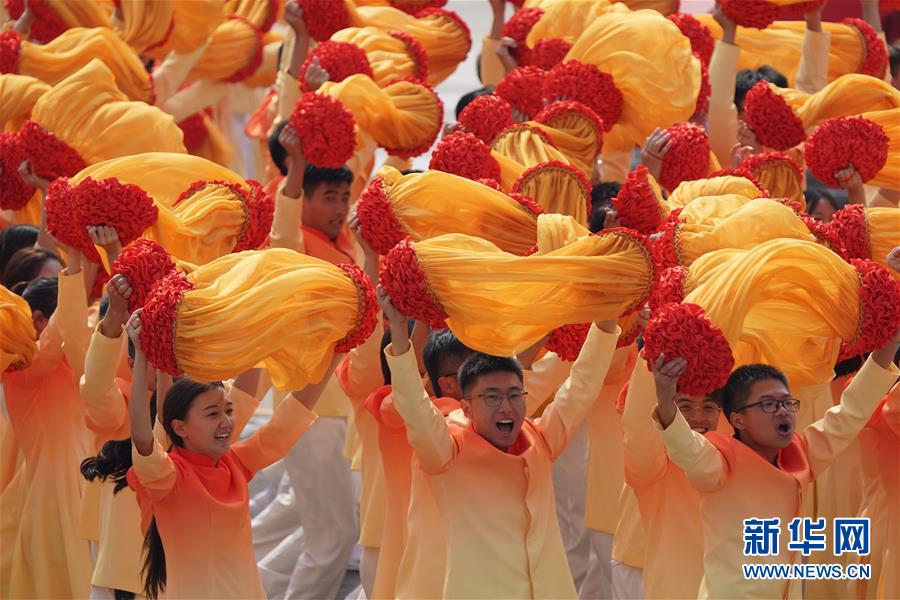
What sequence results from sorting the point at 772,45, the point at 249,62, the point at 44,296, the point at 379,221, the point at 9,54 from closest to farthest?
the point at 379,221 → the point at 44,296 → the point at 9,54 → the point at 772,45 → the point at 249,62

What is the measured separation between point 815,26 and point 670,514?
2.53m

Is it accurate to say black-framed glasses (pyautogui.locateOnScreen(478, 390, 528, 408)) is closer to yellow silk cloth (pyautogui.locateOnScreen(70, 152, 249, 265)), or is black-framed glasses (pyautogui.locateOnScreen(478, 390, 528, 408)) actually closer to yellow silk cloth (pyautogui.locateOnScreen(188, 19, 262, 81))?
yellow silk cloth (pyautogui.locateOnScreen(70, 152, 249, 265))

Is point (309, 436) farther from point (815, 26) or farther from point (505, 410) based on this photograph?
point (815, 26)

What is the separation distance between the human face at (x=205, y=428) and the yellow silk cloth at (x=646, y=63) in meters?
2.24

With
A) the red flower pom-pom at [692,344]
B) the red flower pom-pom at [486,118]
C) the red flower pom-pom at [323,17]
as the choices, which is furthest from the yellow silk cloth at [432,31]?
the red flower pom-pom at [692,344]

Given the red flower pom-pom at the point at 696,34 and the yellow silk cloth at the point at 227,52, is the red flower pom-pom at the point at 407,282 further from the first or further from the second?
the yellow silk cloth at the point at 227,52

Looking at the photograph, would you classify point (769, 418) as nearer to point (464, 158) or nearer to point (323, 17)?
point (464, 158)

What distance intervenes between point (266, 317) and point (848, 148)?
7.10 feet

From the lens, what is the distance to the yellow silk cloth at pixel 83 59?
6543 millimetres

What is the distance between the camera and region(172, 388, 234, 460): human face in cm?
454

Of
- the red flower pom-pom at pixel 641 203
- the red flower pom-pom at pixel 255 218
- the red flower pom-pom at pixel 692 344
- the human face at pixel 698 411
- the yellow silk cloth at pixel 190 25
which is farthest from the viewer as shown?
the yellow silk cloth at pixel 190 25

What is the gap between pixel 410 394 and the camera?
4.28 m

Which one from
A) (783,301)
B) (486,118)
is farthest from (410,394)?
(486,118)

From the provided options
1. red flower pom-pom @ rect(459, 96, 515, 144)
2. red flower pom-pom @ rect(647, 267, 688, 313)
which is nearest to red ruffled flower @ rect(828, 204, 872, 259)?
red flower pom-pom @ rect(647, 267, 688, 313)
